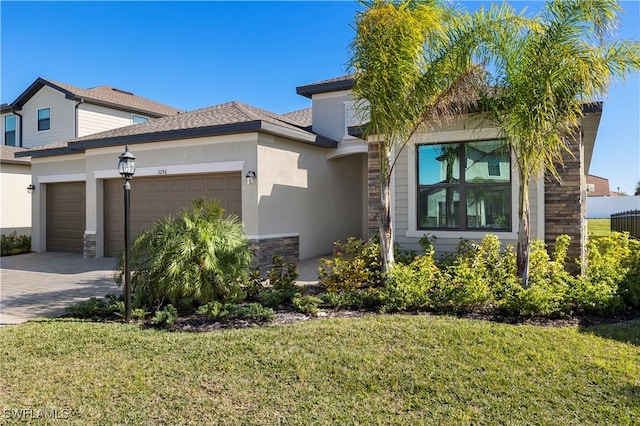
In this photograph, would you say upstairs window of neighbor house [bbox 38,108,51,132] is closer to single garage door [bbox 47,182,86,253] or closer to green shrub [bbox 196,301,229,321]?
single garage door [bbox 47,182,86,253]

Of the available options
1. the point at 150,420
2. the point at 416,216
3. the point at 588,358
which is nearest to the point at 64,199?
the point at 416,216

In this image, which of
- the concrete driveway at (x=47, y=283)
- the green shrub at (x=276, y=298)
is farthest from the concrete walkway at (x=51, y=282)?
the green shrub at (x=276, y=298)

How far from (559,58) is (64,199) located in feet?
50.1

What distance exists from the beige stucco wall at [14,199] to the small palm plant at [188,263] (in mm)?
13446

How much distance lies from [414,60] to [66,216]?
1347cm

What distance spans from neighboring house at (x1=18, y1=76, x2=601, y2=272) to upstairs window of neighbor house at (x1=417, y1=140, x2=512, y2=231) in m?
0.02

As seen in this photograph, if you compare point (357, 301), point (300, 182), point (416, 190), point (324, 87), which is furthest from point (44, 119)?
point (357, 301)

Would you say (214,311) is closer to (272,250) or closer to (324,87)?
(272,250)

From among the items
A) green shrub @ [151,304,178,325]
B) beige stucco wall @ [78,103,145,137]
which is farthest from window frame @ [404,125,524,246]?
beige stucco wall @ [78,103,145,137]

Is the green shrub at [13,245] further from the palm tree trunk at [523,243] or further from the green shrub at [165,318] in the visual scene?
the palm tree trunk at [523,243]

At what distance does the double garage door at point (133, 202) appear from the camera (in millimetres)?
11281

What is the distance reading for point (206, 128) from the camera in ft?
35.1

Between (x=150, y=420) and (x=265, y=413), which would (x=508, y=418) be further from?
(x=150, y=420)

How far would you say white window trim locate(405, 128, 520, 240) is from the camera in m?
8.19
